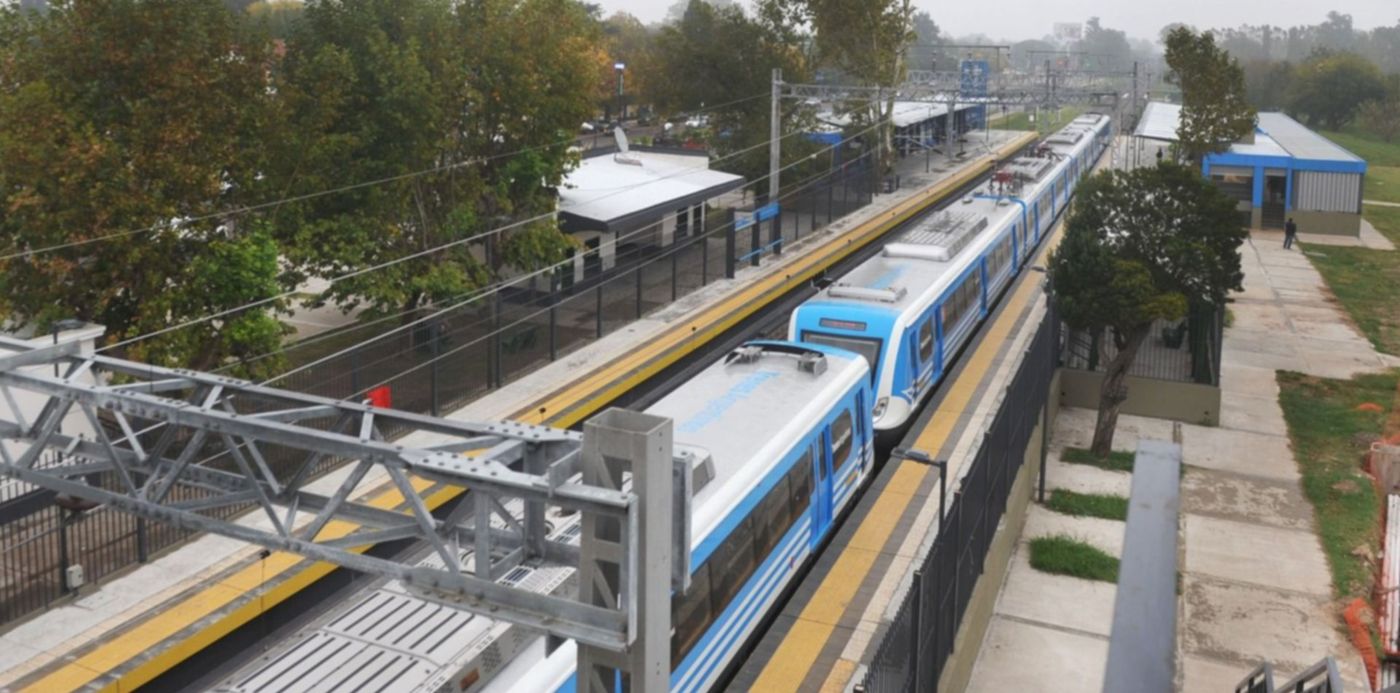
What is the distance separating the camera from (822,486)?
15125 mm

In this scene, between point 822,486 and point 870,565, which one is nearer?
point 870,565

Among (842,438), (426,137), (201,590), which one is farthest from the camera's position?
(426,137)

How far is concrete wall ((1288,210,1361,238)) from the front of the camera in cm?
5347

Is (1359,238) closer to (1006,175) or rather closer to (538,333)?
(1006,175)

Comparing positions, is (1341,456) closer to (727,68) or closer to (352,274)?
(352,274)

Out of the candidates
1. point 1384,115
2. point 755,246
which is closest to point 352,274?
point 755,246

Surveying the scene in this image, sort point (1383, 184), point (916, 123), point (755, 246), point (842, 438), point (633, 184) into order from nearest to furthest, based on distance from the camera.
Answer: point (842, 438), point (755, 246), point (633, 184), point (916, 123), point (1383, 184)

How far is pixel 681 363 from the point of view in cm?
2719

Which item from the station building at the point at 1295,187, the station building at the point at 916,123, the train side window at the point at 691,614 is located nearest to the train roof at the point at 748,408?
the train side window at the point at 691,614

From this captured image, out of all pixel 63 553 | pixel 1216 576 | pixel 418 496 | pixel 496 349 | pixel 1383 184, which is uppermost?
pixel 418 496

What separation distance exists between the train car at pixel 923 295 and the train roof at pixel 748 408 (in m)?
2.65

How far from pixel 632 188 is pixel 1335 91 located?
290 feet

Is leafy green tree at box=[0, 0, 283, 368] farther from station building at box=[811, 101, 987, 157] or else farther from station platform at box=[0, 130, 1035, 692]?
station building at box=[811, 101, 987, 157]

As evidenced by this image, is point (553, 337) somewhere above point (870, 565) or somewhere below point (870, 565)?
above
